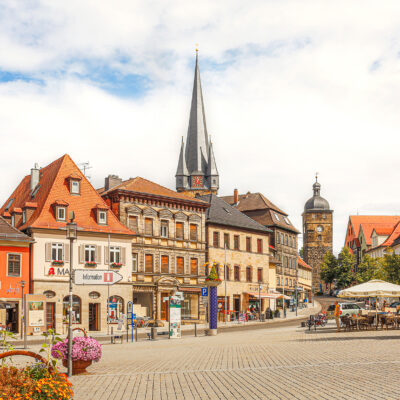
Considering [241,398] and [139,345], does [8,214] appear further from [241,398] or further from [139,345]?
[241,398]

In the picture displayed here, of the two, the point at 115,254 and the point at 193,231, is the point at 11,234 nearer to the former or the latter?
the point at 115,254

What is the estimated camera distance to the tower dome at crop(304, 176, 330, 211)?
14988cm

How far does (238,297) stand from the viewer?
64.3 metres

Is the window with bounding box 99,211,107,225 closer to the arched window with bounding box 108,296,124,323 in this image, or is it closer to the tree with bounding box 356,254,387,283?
the arched window with bounding box 108,296,124,323

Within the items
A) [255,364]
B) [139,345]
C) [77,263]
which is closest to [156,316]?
[77,263]

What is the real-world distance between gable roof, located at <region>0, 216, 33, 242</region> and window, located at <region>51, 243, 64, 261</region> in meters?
2.01

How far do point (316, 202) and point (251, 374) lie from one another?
136455mm

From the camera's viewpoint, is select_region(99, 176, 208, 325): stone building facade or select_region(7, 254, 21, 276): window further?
select_region(99, 176, 208, 325): stone building facade

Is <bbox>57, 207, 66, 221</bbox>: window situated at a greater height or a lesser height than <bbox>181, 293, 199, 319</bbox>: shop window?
greater

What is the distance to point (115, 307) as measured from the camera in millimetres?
48500

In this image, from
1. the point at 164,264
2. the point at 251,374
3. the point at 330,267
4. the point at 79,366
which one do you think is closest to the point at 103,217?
the point at 164,264

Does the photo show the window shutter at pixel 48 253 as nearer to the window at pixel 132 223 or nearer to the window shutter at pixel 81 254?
the window shutter at pixel 81 254

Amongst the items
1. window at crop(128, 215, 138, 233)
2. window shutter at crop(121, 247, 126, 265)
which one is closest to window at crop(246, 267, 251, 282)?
window at crop(128, 215, 138, 233)

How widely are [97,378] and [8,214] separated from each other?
36.2 m
